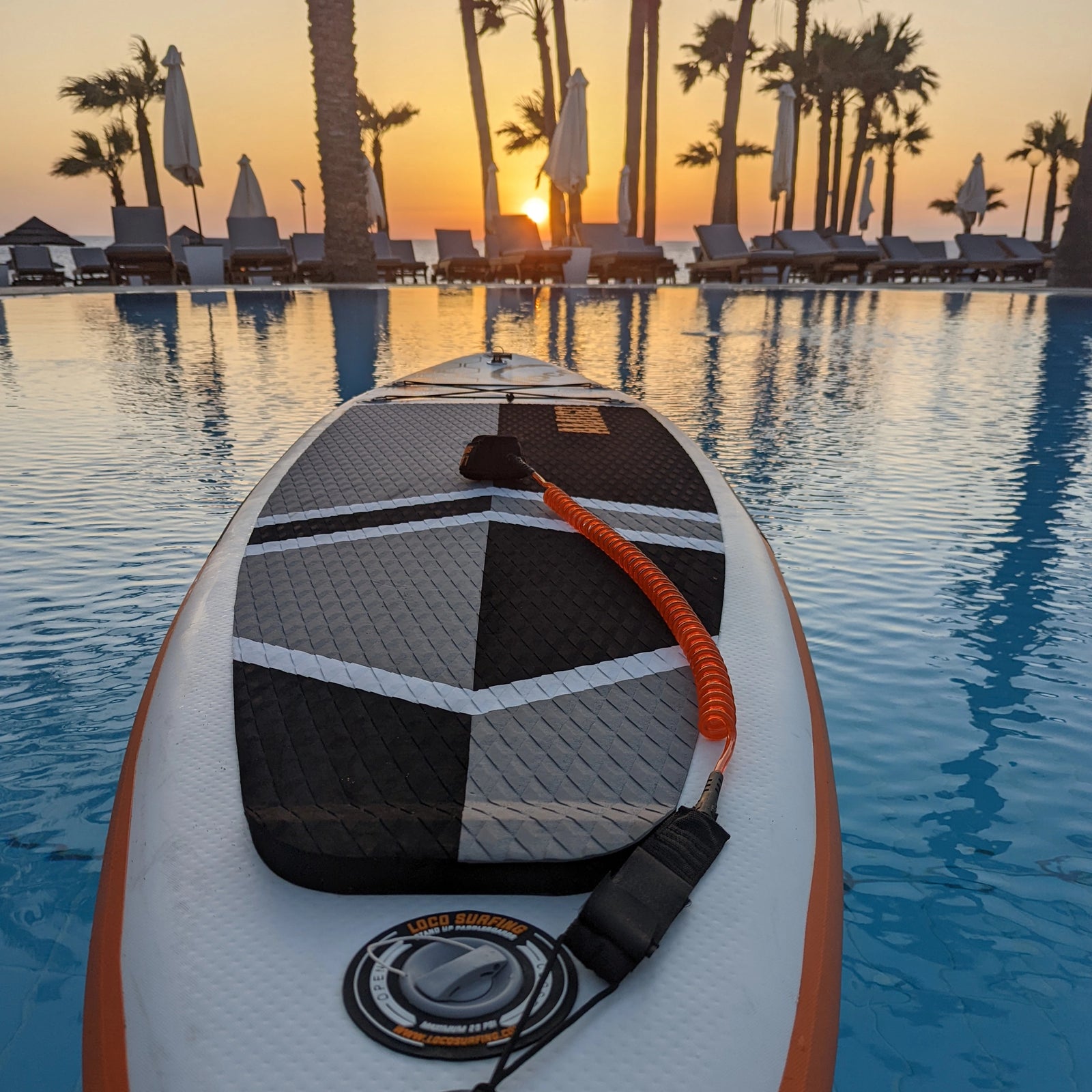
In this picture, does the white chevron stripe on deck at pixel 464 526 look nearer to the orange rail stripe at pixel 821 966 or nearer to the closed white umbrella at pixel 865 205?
the orange rail stripe at pixel 821 966

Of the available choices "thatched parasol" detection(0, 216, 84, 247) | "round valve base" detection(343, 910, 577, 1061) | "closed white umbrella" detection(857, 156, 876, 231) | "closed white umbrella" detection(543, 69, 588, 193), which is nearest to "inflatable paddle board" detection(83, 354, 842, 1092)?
"round valve base" detection(343, 910, 577, 1061)

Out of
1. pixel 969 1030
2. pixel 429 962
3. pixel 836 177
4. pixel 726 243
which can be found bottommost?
pixel 969 1030

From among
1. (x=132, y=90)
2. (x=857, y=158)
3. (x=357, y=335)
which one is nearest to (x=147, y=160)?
(x=132, y=90)

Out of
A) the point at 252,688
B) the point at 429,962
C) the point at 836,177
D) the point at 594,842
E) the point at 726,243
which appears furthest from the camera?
the point at 836,177

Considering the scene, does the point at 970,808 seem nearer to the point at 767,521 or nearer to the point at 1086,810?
the point at 1086,810

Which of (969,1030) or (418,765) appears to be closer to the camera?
(418,765)

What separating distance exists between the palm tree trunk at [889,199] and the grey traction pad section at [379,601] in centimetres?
3887

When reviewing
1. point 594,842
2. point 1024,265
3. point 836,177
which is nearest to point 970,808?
point 594,842

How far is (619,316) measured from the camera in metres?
11.7

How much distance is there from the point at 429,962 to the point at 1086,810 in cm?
151

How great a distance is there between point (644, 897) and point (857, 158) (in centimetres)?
3278

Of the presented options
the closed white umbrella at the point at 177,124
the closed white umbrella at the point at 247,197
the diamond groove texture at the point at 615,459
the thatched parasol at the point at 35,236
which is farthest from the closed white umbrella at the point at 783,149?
the diamond groove texture at the point at 615,459

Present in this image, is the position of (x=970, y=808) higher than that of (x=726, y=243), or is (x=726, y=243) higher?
(x=726, y=243)

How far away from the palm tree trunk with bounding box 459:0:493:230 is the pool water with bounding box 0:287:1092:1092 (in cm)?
1754
